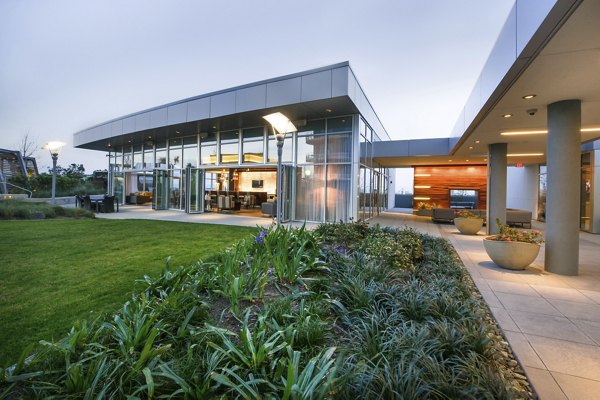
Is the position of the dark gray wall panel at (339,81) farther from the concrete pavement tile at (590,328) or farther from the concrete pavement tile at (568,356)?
the concrete pavement tile at (568,356)

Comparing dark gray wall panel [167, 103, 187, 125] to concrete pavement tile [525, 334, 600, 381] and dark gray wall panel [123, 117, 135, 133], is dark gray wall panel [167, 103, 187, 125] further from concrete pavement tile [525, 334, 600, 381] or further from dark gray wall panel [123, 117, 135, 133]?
concrete pavement tile [525, 334, 600, 381]

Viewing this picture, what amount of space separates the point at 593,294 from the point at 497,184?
21.5 feet

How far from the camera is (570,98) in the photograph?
5.00 meters

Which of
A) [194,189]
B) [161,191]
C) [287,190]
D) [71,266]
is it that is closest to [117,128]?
[161,191]

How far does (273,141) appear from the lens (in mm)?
13383

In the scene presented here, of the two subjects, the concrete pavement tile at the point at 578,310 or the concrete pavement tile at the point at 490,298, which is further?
the concrete pavement tile at the point at 490,298

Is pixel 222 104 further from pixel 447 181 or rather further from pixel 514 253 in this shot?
Result: pixel 447 181

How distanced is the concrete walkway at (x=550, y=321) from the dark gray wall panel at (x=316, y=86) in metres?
6.56

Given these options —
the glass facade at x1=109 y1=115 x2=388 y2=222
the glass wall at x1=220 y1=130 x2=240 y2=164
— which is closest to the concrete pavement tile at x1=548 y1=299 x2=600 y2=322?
the glass facade at x1=109 y1=115 x2=388 y2=222

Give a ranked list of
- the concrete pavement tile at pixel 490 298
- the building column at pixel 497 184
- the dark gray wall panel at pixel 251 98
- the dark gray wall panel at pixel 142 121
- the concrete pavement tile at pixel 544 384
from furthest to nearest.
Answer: the dark gray wall panel at pixel 142 121 < the dark gray wall panel at pixel 251 98 < the building column at pixel 497 184 < the concrete pavement tile at pixel 490 298 < the concrete pavement tile at pixel 544 384

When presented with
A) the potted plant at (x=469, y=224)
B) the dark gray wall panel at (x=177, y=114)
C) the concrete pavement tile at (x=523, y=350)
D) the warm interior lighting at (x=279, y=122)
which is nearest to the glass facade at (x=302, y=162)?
the dark gray wall panel at (x=177, y=114)

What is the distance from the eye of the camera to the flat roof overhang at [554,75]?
2.85m

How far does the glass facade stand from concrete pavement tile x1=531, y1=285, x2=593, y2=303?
21.9ft

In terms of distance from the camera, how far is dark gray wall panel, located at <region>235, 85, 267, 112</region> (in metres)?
10.6
